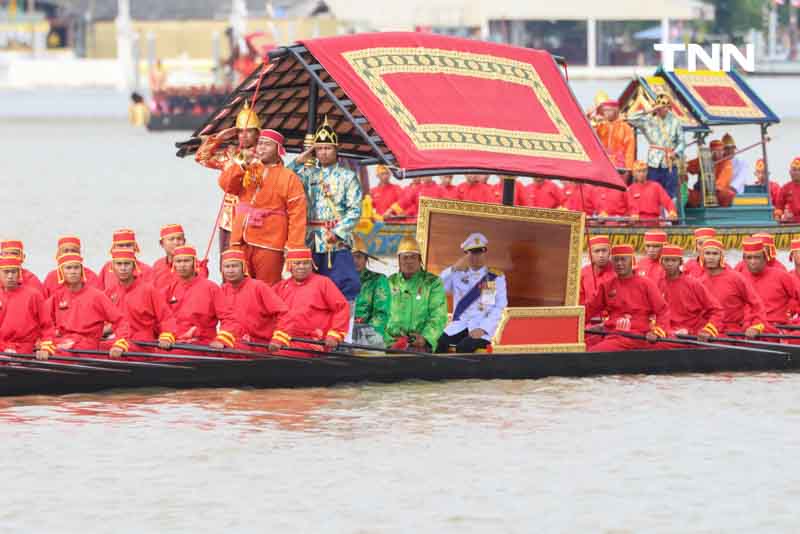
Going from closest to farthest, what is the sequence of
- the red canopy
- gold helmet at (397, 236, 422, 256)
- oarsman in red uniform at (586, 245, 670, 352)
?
the red canopy
gold helmet at (397, 236, 422, 256)
oarsman in red uniform at (586, 245, 670, 352)

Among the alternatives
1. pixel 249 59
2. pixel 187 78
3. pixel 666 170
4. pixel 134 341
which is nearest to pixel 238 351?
pixel 134 341

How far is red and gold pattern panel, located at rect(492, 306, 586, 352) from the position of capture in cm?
1666

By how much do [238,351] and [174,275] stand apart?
0.94 m

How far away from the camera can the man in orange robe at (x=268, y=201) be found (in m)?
16.4

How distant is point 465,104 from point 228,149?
82.2 inches

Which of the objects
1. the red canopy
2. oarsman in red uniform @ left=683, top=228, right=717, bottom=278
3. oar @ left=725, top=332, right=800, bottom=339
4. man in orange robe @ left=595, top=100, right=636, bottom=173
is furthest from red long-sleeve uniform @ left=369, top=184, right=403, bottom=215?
oar @ left=725, top=332, right=800, bottom=339

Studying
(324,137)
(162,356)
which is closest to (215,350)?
(162,356)

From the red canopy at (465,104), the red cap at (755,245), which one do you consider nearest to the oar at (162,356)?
the red canopy at (465,104)

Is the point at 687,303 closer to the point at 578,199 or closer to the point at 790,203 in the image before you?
the point at 578,199

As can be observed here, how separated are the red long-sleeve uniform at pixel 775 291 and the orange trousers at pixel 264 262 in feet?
13.1

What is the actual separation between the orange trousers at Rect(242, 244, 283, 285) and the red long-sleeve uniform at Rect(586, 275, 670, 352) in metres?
2.69

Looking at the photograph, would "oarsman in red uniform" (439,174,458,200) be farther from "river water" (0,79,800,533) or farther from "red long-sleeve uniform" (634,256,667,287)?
"river water" (0,79,800,533)

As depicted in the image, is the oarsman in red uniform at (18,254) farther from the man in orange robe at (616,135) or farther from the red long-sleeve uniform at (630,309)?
the man in orange robe at (616,135)

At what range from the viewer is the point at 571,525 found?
12.3m
